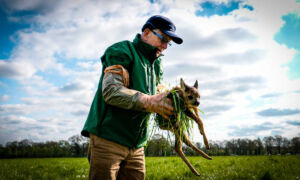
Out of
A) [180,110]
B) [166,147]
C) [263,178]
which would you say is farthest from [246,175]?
[180,110]

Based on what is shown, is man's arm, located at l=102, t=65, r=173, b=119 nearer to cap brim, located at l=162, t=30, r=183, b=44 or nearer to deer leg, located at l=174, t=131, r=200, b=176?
deer leg, located at l=174, t=131, r=200, b=176

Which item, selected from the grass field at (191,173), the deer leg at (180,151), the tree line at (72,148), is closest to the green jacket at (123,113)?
the deer leg at (180,151)

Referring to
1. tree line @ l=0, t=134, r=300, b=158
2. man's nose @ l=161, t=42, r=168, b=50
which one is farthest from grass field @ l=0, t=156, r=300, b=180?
tree line @ l=0, t=134, r=300, b=158

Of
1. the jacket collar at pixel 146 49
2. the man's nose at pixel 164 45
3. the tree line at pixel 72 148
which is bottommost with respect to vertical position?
the tree line at pixel 72 148

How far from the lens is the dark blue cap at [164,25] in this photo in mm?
2727

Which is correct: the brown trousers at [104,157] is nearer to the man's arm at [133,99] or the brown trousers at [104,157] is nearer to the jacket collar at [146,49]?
the man's arm at [133,99]

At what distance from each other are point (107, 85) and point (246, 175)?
6.04m

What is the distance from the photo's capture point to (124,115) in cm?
238

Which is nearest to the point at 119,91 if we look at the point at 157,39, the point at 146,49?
the point at 146,49

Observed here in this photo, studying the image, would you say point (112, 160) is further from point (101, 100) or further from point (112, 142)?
point (101, 100)

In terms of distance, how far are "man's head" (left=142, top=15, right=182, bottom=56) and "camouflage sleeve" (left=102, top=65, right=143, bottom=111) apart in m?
0.81

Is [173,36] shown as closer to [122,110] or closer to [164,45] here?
[164,45]

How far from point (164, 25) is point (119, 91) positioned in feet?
4.45

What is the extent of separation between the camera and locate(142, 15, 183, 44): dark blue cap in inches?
107
